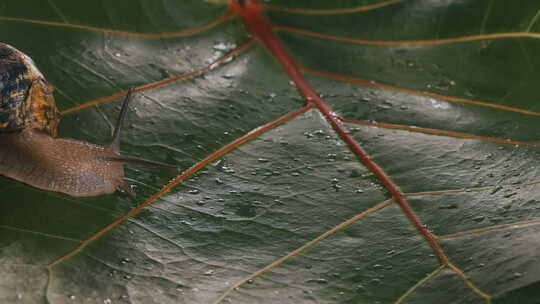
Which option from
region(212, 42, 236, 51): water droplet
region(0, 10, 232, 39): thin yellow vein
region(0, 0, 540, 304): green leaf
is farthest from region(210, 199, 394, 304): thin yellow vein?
region(0, 10, 232, 39): thin yellow vein

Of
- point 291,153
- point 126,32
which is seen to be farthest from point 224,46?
point 291,153

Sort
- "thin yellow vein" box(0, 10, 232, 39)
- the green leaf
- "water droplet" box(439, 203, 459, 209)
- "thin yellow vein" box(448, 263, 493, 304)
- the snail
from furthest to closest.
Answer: "thin yellow vein" box(0, 10, 232, 39), the snail, "water droplet" box(439, 203, 459, 209), the green leaf, "thin yellow vein" box(448, 263, 493, 304)

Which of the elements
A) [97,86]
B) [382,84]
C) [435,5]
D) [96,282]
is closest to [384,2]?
[435,5]

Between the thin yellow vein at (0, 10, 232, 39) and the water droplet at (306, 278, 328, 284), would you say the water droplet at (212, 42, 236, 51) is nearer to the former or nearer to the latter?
the thin yellow vein at (0, 10, 232, 39)

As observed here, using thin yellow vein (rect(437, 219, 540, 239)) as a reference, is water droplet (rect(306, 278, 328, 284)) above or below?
below

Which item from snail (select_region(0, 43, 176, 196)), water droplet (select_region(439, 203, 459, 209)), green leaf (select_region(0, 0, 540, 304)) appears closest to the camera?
green leaf (select_region(0, 0, 540, 304))

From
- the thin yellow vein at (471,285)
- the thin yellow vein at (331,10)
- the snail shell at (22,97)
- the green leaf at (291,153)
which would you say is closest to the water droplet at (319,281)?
the green leaf at (291,153)
